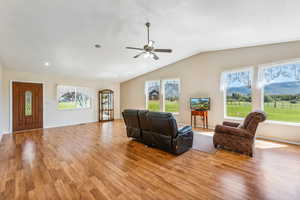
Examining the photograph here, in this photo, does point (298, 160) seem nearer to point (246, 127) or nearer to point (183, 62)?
point (246, 127)

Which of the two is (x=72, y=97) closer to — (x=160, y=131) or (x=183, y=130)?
(x=160, y=131)

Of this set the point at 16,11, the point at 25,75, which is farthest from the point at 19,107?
the point at 16,11

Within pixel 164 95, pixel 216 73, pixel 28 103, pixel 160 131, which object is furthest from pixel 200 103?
pixel 28 103

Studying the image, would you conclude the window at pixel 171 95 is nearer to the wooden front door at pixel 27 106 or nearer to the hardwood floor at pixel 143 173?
the hardwood floor at pixel 143 173

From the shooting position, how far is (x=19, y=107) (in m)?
5.31

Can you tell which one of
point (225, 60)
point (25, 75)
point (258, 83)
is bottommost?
point (258, 83)

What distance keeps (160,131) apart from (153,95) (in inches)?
172

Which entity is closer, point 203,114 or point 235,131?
point 235,131

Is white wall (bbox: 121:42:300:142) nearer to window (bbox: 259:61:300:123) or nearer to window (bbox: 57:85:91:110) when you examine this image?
window (bbox: 259:61:300:123)

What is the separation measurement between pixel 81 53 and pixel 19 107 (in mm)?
3522

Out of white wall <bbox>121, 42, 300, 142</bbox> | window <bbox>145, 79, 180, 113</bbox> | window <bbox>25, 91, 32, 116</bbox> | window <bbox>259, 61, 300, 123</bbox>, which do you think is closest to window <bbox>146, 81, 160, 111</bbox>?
window <bbox>145, 79, 180, 113</bbox>

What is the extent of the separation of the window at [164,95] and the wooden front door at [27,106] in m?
5.02

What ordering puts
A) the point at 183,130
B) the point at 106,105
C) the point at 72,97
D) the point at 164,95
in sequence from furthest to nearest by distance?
1. the point at 106,105
2. the point at 164,95
3. the point at 72,97
4. the point at 183,130

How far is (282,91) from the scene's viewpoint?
13.4 ft
